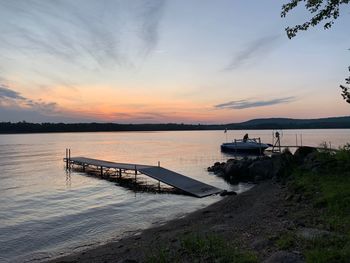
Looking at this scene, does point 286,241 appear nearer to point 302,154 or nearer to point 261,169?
point 302,154

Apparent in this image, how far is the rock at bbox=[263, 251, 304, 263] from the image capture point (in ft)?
20.7

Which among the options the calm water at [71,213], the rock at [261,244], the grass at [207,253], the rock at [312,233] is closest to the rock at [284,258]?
the grass at [207,253]

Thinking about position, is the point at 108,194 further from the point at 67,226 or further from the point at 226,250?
the point at 226,250

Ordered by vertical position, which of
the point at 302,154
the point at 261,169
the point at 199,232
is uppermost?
the point at 302,154

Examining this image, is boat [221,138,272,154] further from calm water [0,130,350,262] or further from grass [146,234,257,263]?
grass [146,234,257,263]

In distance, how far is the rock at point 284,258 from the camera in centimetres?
632

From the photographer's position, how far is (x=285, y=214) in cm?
1181

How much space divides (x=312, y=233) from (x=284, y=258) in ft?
6.20

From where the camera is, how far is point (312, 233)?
7934 millimetres

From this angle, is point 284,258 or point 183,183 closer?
point 284,258

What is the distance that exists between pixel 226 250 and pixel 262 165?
24.9 meters

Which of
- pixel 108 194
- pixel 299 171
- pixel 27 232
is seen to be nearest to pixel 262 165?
pixel 299 171

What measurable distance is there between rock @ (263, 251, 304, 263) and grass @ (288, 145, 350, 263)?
0.19m

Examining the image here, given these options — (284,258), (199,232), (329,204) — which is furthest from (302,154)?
(284,258)
